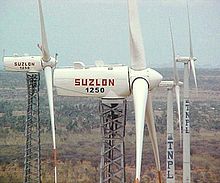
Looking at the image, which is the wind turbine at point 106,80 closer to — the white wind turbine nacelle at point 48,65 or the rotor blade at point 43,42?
the rotor blade at point 43,42

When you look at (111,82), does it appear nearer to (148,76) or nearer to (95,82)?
(95,82)

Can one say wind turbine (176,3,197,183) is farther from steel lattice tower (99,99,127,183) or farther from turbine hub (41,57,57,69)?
steel lattice tower (99,99,127,183)

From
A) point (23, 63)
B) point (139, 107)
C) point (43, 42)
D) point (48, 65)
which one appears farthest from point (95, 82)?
point (23, 63)

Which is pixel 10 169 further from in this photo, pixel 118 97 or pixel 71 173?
pixel 118 97

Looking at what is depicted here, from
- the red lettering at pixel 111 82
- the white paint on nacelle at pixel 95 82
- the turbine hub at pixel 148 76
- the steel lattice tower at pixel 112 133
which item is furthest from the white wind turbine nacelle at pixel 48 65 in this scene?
the turbine hub at pixel 148 76

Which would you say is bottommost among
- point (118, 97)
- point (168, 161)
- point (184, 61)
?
point (168, 161)

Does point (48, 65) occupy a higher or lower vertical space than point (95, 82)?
higher

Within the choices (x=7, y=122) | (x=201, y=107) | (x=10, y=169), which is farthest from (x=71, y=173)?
(x=201, y=107)
